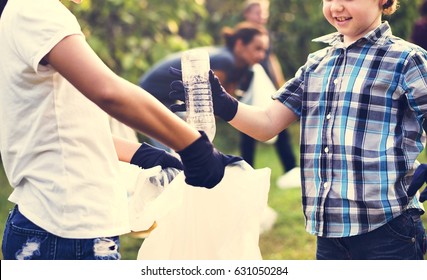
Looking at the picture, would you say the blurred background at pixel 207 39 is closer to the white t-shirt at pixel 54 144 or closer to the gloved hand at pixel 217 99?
the gloved hand at pixel 217 99

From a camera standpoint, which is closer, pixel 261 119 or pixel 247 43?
pixel 261 119

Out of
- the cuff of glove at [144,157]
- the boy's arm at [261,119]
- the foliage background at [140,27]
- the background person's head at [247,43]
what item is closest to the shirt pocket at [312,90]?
the boy's arm at [261,119]

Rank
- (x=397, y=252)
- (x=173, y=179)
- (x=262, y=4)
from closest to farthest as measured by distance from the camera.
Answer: (x=397, y=252) < (x=173, y=179) < (x=262, y=4)

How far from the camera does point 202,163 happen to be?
200 centimetres

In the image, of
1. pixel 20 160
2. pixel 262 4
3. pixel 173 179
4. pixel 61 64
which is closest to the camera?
pixel 61 64

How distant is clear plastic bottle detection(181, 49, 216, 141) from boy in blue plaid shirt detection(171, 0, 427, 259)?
0.31 m

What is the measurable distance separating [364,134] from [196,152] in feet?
2.24

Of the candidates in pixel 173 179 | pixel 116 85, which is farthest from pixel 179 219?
pixel 116 85

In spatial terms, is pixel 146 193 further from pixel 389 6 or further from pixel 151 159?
pixel 389 6

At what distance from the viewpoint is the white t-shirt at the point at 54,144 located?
6.48ft

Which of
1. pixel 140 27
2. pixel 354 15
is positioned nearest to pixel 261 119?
pixel 354 15

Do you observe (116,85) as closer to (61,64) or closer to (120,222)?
(61,64)
